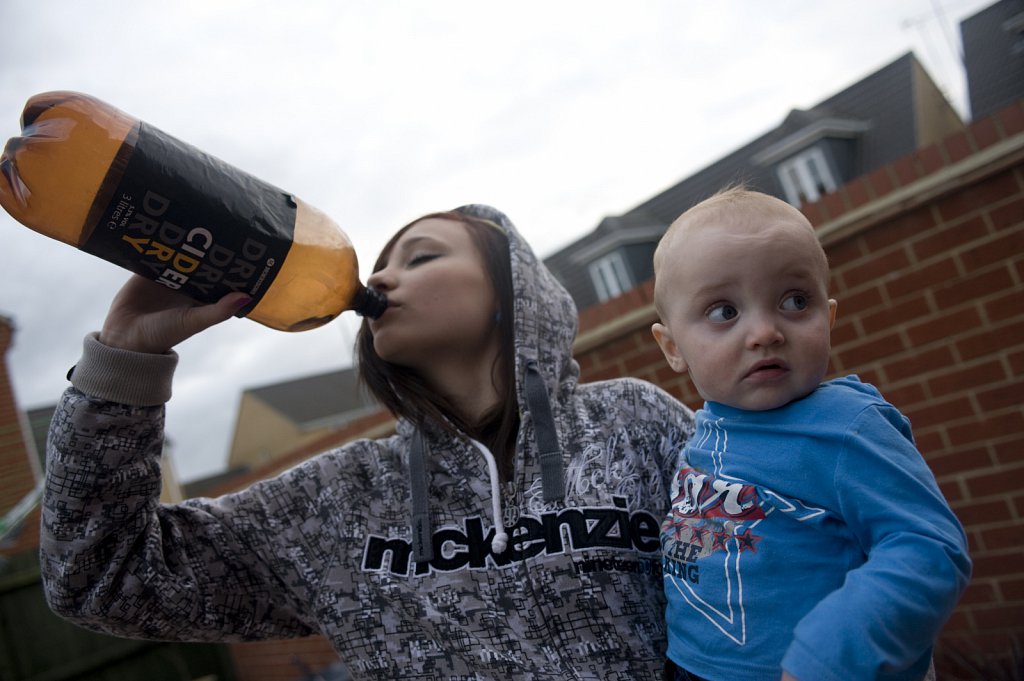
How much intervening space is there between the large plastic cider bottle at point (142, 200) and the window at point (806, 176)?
1243 cm

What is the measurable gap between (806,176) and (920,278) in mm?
11465

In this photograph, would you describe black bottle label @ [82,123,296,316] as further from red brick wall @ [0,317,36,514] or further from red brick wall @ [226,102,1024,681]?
red brick wall @ [0,317,36,514]

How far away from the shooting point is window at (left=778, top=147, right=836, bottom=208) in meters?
12.5

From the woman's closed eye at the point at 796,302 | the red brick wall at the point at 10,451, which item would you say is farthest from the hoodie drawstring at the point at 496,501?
the red brick wall at the point at 10,451

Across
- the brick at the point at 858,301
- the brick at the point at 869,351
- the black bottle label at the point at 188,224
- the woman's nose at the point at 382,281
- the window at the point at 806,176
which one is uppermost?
the window at the point at 806,176

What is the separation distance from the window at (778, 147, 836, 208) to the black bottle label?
40.8 ft

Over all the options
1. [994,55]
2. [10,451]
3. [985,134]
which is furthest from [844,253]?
[994,55]

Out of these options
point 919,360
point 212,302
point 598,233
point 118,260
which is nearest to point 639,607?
point 212,302

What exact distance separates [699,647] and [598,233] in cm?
1408

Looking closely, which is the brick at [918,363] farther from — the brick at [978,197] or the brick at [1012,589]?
the brick at [1012,589]

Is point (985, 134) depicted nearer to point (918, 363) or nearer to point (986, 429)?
point (918, 363)

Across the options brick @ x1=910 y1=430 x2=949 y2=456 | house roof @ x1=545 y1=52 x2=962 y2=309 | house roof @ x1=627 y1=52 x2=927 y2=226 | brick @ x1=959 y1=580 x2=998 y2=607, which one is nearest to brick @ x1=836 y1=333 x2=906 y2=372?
brick @ x1=910 y1=430 x2=949 y2=456

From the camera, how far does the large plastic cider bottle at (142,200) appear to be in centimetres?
115

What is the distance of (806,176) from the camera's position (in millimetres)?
12766
